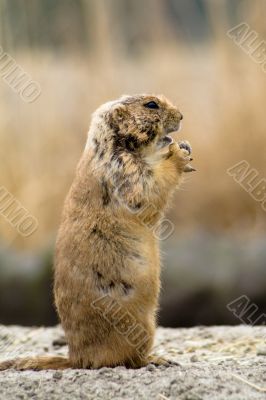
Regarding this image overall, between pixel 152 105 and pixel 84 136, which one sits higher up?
pixel 84 136

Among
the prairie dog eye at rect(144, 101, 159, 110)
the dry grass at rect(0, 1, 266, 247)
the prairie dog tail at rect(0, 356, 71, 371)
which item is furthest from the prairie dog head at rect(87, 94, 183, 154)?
the dry grass at rect(0, 1, 266, 247)

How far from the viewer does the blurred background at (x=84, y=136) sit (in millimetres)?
9852

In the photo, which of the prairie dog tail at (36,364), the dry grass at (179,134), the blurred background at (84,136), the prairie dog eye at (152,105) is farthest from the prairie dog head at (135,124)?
the dry grass at (179,134)

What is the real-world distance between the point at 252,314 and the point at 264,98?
2843mm

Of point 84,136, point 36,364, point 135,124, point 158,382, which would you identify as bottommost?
point 158,382

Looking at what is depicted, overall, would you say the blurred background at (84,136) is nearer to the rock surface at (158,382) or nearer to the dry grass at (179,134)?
the dry grass at (179,134)

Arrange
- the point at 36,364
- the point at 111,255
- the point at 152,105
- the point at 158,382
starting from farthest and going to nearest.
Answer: the point at 152,105
the point at 36,364
the point at 111,255
the point at 158,382

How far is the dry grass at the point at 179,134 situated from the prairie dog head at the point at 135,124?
4.73 metres

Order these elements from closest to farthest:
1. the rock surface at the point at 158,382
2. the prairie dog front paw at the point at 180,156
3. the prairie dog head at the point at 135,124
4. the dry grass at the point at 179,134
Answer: the rock surface at the point at 158,382 → the prairie dog head at the point at 135,124 → the prairie dog front paw at the point at 180,156 → the dry grass at the point at 179,134

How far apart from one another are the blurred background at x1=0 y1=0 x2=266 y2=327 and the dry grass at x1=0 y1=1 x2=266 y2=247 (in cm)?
1

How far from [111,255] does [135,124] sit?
3.12 ft

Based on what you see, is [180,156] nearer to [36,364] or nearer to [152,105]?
[152,105]

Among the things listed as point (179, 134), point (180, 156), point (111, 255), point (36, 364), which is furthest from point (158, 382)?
point (179, 134)

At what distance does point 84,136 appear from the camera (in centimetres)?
1127
